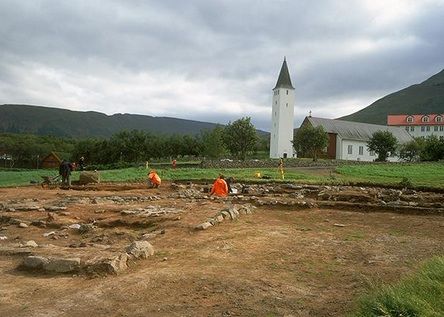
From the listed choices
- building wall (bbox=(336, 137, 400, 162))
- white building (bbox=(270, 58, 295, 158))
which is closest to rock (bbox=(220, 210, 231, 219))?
white building (bbox=(270, 58, 295, 158))

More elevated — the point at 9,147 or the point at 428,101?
the point at 428,101

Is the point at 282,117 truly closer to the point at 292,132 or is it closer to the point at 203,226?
the point at 292,132

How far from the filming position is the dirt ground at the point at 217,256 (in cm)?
655

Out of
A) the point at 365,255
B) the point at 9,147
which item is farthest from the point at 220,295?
the point at 9,147

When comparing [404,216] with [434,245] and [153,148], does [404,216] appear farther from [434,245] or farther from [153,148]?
[153,148]

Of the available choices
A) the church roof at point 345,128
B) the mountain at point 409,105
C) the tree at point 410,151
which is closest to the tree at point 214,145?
the church roof at point 345,128

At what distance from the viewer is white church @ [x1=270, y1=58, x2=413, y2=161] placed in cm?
7675

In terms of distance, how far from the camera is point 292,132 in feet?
255

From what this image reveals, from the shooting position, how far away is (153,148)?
7175 cm

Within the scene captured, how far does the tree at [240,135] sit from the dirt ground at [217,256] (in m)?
41.6

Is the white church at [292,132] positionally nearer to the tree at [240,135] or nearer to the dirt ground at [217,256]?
the tree at [240,135]

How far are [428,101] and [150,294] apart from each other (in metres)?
187

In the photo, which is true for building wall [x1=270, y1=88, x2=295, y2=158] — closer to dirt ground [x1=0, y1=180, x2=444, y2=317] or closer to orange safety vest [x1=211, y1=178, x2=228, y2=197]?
orange safety vest [x1=211, y1=178, x2=228, y2=197]

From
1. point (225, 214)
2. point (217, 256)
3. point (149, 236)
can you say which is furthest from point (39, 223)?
point (217, 256)
